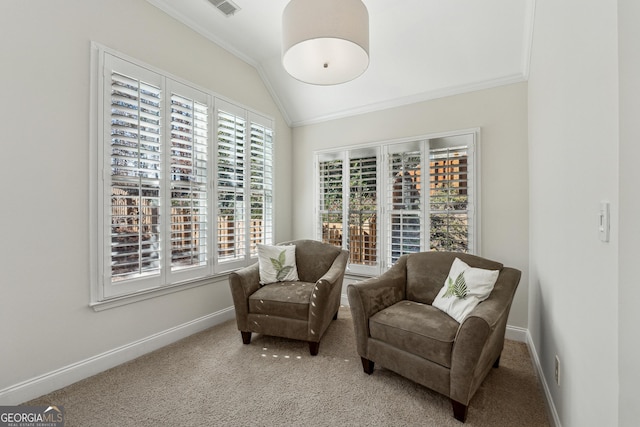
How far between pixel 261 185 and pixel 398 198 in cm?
174

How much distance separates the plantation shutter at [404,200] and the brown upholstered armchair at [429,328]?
2.31 feet

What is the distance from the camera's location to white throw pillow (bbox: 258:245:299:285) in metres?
2.93

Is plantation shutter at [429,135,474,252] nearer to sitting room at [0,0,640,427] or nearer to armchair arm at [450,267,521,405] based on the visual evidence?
sitting room at [0,0,640,427]

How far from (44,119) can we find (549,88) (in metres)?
3.31

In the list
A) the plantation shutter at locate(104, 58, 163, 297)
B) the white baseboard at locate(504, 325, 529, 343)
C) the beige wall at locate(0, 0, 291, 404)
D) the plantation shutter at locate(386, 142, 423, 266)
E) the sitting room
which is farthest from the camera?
the plantation shutter at locate(386, 142, 423, 266)

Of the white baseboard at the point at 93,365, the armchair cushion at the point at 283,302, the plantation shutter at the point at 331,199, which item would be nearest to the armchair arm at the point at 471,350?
the armchair cushion at the point at 283,302

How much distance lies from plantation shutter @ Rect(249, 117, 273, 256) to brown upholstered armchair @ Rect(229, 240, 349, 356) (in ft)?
2.71

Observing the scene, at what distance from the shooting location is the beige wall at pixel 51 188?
1.77 metres

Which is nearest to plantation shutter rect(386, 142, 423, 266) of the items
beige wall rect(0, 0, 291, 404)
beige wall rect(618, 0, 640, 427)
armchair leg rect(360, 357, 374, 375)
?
armchair leg rect(360, 357, 374, 375)

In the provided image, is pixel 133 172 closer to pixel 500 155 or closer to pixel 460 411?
pixel 460 411

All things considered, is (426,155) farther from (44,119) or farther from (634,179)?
(44,119)

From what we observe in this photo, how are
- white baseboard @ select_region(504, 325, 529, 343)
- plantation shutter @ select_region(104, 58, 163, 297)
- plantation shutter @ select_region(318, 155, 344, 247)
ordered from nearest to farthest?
plantation shutter @ select_region(104, 58, 163, 297) < white baseboard @ select_region(504, 325, 529, 343) < plantation shutter @ select_region(318, 155, 344, 247)

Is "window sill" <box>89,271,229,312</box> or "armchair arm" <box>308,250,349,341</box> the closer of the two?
"window sill" <box>89,271,229,312</box>

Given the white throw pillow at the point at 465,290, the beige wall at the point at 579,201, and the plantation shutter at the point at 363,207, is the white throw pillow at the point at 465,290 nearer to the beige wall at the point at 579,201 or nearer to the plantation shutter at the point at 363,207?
the beige wall at the point at 579,201
